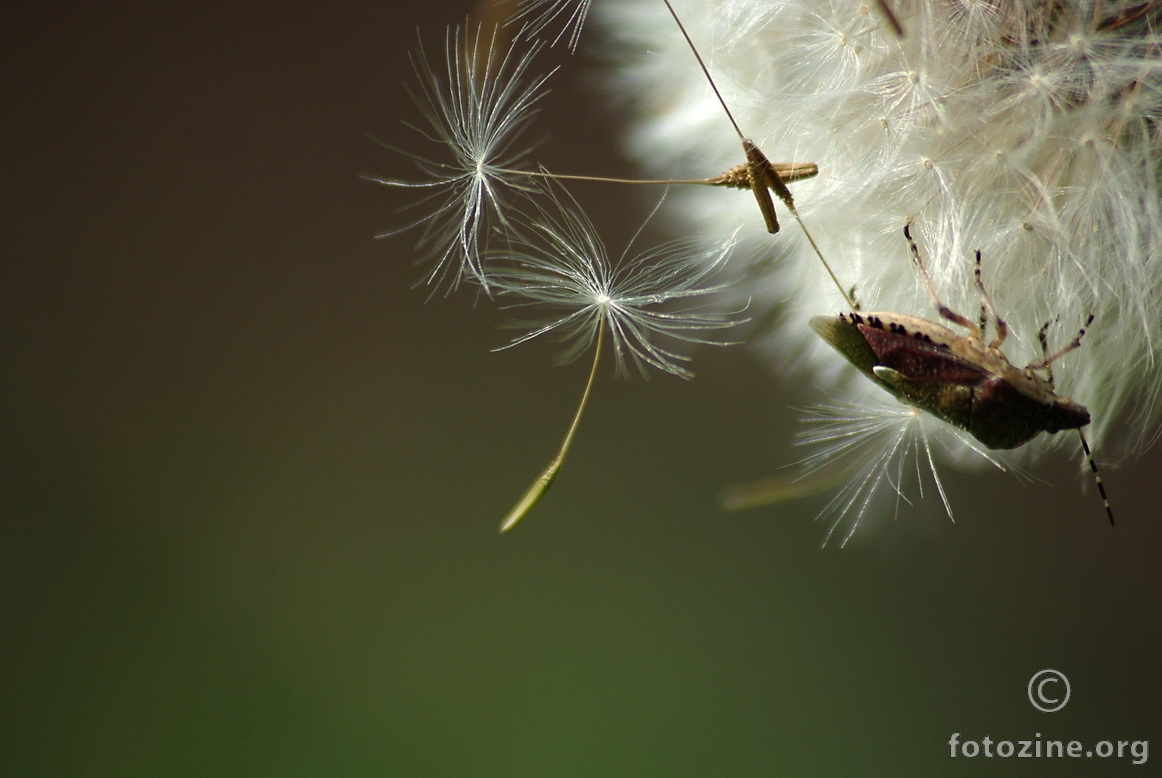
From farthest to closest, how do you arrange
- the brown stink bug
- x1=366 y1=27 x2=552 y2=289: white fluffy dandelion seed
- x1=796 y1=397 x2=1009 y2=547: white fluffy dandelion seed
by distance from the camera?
x1=796 y1=397 x2=1009 y2=547: white fluffy dandelion seed < x1=366 y1=27 x2=552 y2=289: white fluffy dandelion seed < the brown stink bug

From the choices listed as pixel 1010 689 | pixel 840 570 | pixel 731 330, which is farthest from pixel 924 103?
pixel 1010 689

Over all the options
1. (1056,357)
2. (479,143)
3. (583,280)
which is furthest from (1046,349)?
(479,143)

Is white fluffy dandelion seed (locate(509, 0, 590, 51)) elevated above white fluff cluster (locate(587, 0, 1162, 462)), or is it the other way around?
white fluffy dandelion seed (locate(509, 0, 590, 51))

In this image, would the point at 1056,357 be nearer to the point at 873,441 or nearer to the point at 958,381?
the point at 958,381

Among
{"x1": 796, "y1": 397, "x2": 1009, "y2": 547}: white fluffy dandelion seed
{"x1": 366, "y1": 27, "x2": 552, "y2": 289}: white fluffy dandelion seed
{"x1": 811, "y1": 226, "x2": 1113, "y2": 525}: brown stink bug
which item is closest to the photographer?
{"x1": 811, "y1": 226, "x2": 1113, "y2": 525}: brown stink bug

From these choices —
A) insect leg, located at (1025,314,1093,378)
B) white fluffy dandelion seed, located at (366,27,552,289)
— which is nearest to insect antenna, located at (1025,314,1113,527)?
insect leg, located at (1025,314,1093,378)

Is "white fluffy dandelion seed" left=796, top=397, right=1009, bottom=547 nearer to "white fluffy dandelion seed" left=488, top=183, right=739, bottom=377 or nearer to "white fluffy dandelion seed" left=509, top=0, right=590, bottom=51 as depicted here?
"white fluffy dandelion seed" left=488, top=183, right=739, bottom=377
